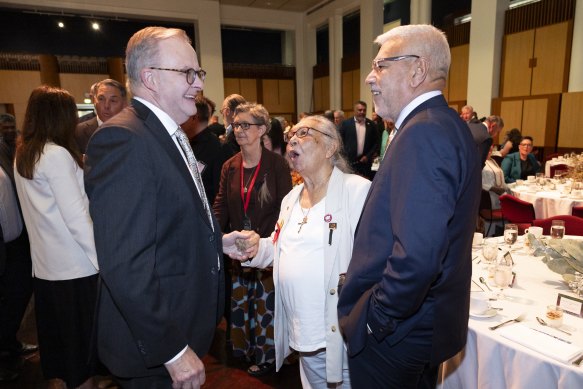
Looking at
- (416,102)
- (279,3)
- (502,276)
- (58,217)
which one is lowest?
(502,276)

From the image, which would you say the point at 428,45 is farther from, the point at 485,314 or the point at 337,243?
the point at 485,314

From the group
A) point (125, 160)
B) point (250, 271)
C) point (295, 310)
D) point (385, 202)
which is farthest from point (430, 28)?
point (250, 271)

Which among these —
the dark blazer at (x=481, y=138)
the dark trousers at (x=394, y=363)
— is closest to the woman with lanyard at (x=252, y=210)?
the dark trousers at (x=394, y=363)

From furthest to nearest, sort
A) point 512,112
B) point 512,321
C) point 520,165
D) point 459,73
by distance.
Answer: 1. point 459,73
2. point 512,112
3. point 520,165
4. point 512,321

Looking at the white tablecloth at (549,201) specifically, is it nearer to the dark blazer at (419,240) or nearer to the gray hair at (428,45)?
the dark blazer at (419,240)

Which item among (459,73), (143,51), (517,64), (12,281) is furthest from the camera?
(459,73)

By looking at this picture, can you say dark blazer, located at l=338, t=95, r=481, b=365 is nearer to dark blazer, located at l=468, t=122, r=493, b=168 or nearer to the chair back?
dark blazer, located at l=468, t=122, r=493, b=168

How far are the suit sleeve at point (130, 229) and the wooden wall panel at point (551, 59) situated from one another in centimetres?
973

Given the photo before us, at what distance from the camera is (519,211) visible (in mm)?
4242

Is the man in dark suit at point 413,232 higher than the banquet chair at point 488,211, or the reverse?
the man in dark suit at point 413,232

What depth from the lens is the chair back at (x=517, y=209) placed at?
4.16 meters

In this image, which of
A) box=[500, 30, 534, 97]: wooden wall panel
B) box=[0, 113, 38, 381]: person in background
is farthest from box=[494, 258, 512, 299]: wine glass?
box=[500, 30, 534, 97]: wooden wall panel

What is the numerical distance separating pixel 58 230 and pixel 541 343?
8.11 ft

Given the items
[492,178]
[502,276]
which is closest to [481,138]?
[492,178]
